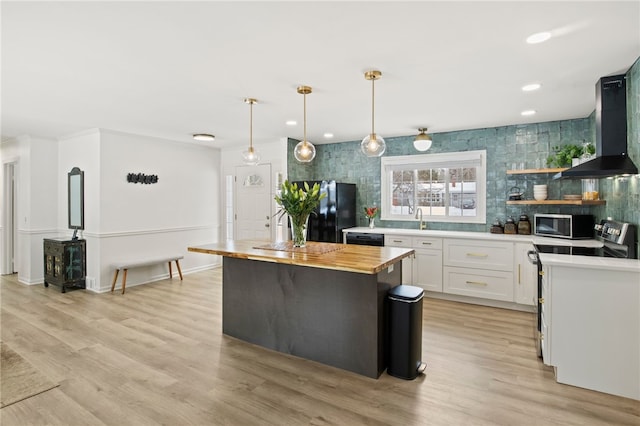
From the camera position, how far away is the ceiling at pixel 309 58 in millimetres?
2016

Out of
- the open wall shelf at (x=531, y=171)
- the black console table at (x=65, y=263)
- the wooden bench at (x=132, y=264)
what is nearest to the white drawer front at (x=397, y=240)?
the open wall shelf at (x=531, y=171)

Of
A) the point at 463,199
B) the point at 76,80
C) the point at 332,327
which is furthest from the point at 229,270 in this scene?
the point at 463,199

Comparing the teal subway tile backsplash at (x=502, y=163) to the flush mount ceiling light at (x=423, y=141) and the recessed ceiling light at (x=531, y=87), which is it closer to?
the flush mount ceiling light at (x=423, y=141)

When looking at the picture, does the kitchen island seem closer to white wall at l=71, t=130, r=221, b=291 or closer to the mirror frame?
white wall at l=71, t=130, r=221, b=291

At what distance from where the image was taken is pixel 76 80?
3.09 metres

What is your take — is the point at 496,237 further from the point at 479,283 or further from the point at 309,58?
the point at 309,58

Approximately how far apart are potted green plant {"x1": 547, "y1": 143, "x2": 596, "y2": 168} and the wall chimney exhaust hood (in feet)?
2.45

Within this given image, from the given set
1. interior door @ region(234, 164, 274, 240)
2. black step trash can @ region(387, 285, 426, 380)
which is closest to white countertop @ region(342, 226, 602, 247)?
interior door @ region(234, 164, 274, 240)

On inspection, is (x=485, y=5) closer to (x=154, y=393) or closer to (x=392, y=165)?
(x=154, y=393)

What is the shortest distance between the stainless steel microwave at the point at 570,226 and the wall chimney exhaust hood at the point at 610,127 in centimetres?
112

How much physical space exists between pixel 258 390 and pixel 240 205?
14.8 feet

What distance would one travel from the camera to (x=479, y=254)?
4.53 metres

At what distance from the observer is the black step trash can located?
8.88 ft

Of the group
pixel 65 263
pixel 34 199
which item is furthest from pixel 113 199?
pixel 34 199
